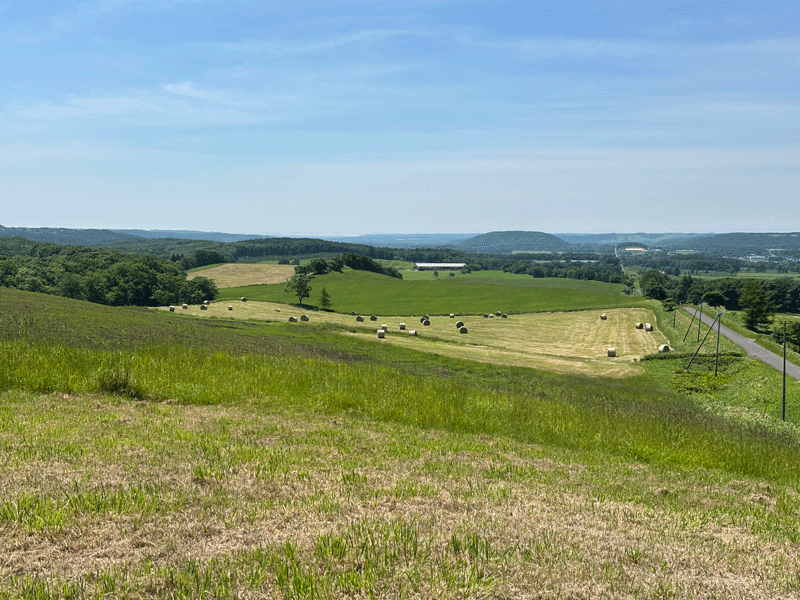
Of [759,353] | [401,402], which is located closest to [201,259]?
[759,353]

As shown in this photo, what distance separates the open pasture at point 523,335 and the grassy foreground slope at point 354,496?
32.5 metres

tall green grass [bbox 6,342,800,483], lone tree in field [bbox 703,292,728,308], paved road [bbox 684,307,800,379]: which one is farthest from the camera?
lone tree in field [bbox 703,292,728,308]

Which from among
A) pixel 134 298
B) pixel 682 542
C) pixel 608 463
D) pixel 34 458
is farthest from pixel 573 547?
pixel 134 298

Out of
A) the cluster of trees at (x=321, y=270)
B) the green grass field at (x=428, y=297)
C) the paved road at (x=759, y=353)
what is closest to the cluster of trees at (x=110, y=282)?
the green grass field at (x=428, y=297)

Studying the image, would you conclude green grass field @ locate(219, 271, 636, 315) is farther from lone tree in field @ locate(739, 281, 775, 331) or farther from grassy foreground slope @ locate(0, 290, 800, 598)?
grassy foreground slope @ locate(0, 290, 800, 598)

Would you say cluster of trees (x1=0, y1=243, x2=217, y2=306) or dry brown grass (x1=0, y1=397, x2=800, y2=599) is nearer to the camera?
dry brown grass (x1=0, y1=397, x2=800, y2=599)

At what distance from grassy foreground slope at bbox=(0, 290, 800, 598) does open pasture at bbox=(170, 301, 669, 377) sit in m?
32.5

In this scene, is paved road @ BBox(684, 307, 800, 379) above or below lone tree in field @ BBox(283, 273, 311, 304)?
below

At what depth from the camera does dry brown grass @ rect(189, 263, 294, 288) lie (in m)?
Answer: 139

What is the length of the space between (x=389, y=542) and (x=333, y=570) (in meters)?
0.82

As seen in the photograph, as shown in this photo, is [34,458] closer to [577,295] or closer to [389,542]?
[389,542]

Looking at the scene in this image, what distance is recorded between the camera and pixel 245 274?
493ft

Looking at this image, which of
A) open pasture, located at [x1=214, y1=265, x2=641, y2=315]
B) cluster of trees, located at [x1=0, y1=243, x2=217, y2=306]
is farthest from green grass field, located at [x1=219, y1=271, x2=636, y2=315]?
cluster of trees, located at [x1=0, y1=243, x2=217, y2=306]

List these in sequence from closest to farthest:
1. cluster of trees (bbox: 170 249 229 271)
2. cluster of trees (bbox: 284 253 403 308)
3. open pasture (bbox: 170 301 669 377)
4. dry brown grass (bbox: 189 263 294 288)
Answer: open pasture (bbox: 170 301 669 377)
cluster of trees (bbox: 284 253 403 308)
dry brown grass (bbox: 189 263 294 288)
cluster of trees (bbox: 170 249 229 271)
